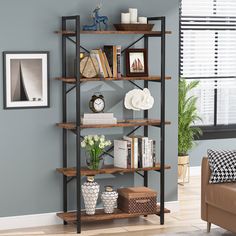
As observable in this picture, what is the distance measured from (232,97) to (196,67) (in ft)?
2.14

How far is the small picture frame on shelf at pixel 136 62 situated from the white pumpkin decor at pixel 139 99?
0.15 m

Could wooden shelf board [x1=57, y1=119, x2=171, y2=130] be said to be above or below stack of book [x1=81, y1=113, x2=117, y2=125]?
below

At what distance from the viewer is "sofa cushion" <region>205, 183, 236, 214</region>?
216 inches

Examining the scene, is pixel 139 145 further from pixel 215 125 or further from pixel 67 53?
pixel 215 125

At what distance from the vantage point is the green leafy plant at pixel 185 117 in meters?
7.94

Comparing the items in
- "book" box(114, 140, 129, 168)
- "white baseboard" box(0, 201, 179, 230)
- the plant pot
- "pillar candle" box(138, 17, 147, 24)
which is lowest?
"white baseboard" box(0, 201, 179, 230)

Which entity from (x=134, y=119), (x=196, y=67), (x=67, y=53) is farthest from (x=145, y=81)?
(x=196, y=67)

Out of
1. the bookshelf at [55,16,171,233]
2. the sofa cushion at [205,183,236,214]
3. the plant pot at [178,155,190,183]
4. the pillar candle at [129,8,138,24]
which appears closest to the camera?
the sofa cushion at [205,183,236,214]

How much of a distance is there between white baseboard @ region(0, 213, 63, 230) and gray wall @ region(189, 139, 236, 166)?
2650 millimetres

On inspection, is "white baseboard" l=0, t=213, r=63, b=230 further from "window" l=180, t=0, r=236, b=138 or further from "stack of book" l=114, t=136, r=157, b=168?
"window" l=180, t=0, r=236, b=138

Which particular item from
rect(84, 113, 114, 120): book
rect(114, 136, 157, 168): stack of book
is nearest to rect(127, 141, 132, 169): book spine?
rect(114, 136, 157, 168): stack of book

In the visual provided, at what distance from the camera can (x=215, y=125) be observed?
8555mm

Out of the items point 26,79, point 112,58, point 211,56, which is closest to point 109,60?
point 112,58

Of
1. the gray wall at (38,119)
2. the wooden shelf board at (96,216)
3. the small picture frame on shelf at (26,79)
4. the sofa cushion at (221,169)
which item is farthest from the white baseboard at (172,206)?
the small picture frame on shelf at (26,79)
